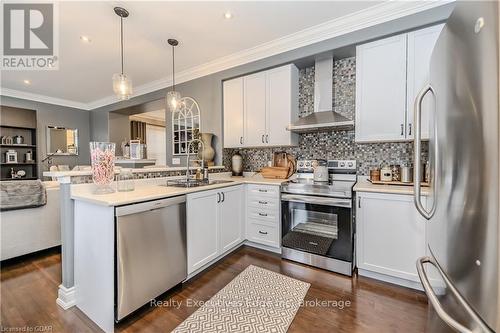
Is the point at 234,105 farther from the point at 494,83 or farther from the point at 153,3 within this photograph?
the point at 494,83

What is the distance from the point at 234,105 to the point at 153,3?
5.06ft

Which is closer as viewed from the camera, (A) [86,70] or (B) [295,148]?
(B) [295,148]

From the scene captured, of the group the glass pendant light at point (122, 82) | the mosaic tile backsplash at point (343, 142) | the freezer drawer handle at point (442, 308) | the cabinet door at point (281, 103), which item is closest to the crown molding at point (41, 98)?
the glass pendant light at point (122, 82)

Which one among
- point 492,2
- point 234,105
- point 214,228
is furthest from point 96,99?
point 492,2

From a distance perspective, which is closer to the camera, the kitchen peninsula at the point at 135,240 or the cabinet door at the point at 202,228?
the kitchen peninsula at the point at 135,240

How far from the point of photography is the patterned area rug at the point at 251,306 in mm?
1478

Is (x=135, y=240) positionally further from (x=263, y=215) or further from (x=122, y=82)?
(x=122, y=82)

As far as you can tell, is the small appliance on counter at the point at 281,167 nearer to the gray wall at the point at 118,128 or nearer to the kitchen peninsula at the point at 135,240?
the kitchen peninsula at the point at 135,240

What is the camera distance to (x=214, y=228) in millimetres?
2262

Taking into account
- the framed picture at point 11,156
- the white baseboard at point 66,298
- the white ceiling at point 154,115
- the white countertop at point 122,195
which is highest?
the white ceiling at point 154,115

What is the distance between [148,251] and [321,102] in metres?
2.46

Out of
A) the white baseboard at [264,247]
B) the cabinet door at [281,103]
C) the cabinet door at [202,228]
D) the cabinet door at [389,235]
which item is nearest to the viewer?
the cabinet door at [389,235]

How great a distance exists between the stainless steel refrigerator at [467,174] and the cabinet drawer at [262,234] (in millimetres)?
1683

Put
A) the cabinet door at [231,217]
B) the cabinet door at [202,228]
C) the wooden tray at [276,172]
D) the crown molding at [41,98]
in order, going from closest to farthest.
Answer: the cabinet door at [202,228] → the cabinet door at [231,217] → the wooden tray at [276,172] → the crown molding at [41,98]
